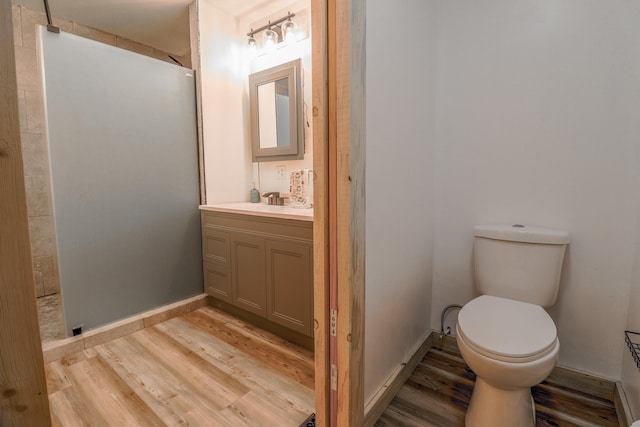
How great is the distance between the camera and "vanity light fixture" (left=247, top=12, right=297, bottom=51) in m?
2.28

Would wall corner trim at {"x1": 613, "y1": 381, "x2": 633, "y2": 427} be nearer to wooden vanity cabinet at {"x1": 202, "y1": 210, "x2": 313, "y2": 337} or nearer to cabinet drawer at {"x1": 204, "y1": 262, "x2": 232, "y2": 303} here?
wooden vanity cabinet at {"x1": 202, "y1": 210, "x2": 313, "y2": 337}

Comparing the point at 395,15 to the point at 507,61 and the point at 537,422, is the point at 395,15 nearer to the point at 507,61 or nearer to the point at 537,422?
the point at 507,61

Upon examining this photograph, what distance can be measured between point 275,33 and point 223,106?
710mm

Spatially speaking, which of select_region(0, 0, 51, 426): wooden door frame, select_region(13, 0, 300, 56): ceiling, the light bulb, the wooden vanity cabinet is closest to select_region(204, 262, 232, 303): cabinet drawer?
the wooden vanity cabinet

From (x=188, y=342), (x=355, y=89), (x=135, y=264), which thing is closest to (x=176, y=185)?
(x=135, y=264)

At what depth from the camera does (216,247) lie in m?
2.39

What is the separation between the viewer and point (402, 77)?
1391 millimetres

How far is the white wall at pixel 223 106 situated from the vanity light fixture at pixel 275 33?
0.18 m

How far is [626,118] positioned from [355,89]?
1.26m

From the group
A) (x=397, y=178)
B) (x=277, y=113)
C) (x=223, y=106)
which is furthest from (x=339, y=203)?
(x=223, y=106)

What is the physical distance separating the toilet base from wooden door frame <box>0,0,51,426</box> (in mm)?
1385

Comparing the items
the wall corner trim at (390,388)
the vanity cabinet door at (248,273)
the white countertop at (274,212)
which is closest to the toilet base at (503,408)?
the wall corner trim at (390,388)

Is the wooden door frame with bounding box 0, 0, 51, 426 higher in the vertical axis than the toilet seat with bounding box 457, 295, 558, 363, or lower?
higher

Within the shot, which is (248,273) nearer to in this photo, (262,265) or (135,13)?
(262,265)
